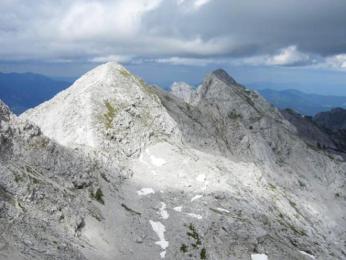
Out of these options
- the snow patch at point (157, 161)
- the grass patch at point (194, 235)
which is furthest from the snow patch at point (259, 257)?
the snow patch at point (157, 161)

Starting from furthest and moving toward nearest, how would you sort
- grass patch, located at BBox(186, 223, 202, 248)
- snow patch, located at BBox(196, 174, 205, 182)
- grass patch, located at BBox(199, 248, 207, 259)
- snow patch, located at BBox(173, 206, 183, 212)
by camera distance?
1. snow patch, located at BBox(196, 174, 205, 182)
2. snow patch, located at BBox(173, 206, 183, 212)
3. grass patch, located at BBox(186, 223, 202, 248)
4. grass patch, located at BBox(199, 248, 207, 259)

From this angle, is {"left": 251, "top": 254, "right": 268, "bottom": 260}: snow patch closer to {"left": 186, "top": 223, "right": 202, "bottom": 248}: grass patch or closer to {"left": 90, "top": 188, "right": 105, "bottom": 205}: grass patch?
{"left": 186, "top": 223, "right": 202, "bottom": 248}: grass patch

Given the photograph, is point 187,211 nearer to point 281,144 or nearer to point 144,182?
point 144,182

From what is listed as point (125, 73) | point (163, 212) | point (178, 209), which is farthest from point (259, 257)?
point (125, 73)

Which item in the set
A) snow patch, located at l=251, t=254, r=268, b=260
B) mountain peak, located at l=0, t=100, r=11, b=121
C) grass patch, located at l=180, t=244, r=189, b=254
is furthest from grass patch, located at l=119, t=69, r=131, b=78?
snow patch, located at l=251, t=254, r=268, b=260

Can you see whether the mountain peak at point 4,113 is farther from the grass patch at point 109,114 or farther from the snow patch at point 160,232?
the snow patch at point 160,232

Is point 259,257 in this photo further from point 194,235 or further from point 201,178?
point 201,178
